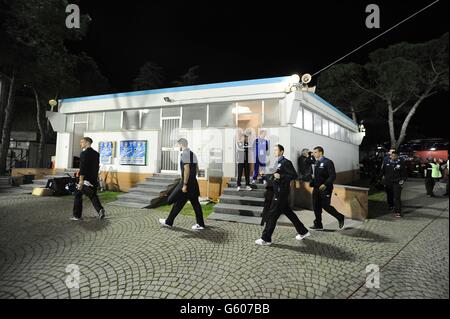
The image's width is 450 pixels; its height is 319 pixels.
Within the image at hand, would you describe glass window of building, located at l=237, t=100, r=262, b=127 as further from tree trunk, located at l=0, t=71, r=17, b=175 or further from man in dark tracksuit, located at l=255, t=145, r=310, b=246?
tree trunk, located at l=0, t=71, r=17, b=175

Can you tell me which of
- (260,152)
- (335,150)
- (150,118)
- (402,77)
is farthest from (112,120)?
(402,77)

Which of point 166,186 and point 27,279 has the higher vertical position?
point 166,186

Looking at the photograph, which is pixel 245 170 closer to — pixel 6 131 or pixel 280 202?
pixel 280 202

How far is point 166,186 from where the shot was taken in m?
8.57

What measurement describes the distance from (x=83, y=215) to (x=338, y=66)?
998 inches

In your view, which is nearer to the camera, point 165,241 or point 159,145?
point 165,241

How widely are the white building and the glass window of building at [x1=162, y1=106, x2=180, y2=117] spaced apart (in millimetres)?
45

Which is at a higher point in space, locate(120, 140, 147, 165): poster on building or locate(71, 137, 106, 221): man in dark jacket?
locate(120, 140, 147, 165): poster on building

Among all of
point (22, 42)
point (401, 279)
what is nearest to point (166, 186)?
point (401, 279)

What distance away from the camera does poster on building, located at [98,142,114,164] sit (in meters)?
10.8

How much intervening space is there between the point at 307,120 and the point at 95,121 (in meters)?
10.7

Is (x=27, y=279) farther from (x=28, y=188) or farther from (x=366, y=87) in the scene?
(x=366, y=87)

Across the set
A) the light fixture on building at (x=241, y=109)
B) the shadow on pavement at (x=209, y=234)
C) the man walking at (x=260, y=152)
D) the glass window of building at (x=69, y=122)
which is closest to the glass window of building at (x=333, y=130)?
the light fixture on building at (x=241, y=109)

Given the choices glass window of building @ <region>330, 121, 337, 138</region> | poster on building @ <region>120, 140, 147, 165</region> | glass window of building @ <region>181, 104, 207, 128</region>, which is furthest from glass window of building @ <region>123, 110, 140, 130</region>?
glass window of building @ <region>330, 121, 337, 138</region>
